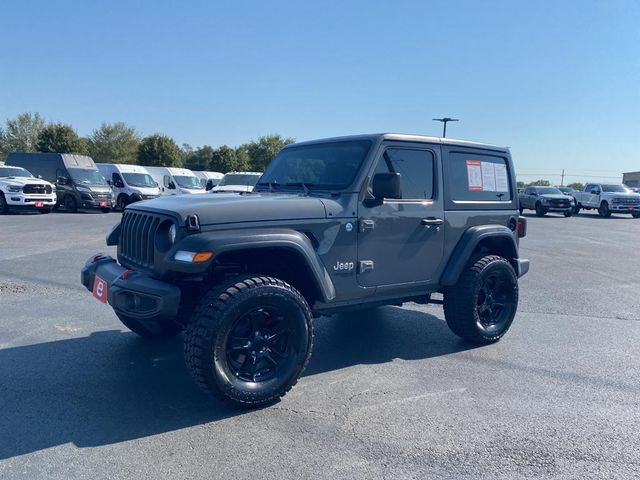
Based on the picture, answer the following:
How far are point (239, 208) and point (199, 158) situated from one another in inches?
2831

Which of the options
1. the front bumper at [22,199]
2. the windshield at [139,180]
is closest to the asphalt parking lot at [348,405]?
the front bumper at [22,199]

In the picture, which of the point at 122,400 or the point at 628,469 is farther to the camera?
the point at 122,400

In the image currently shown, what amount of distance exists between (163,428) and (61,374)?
1380 mm

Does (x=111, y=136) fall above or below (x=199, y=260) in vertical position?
above

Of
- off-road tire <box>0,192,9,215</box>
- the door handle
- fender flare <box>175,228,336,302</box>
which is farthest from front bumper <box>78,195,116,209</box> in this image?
fender flare <box>175,228,336,302</box>

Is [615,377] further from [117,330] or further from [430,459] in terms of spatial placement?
[117,330]

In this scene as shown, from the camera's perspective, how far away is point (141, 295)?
12.1 ft

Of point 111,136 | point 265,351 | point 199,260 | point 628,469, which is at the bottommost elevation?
point 628,469

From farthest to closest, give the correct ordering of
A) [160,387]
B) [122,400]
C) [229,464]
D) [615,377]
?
1. [615,377]
2. [160,387]
3. [122,400]
4. [229,464]

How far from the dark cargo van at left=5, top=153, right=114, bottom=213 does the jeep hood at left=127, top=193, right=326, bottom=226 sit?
18374 millimetres

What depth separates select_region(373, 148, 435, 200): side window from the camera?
4.76m

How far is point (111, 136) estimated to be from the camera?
189 feet

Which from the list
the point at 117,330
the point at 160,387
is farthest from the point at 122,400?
the point at 117,330

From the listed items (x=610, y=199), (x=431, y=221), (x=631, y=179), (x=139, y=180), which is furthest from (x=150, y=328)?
(x=631, y=179)
